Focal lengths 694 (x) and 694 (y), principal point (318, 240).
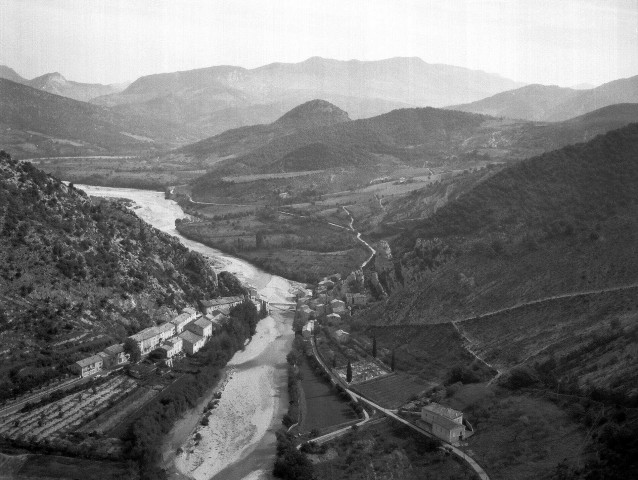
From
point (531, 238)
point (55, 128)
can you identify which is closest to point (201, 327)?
point (531, 238)

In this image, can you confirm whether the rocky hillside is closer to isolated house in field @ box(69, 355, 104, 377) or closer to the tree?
isolated house in field @ box(69, 355, 104, 377)

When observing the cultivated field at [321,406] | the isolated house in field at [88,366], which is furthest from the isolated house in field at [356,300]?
the isolated house in field at [88,366]

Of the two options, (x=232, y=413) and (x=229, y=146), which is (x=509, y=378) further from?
(x=229, y=146)

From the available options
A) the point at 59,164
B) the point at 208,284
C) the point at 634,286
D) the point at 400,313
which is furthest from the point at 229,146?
the point at 634,286

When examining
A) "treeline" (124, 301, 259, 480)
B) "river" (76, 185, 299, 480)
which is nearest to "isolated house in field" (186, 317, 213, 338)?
"treeline" (124, 301, 259, 480)

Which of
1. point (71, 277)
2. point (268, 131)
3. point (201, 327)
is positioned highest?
point (268, 131)

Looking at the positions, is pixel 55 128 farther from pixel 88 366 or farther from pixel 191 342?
pixel 88 366
